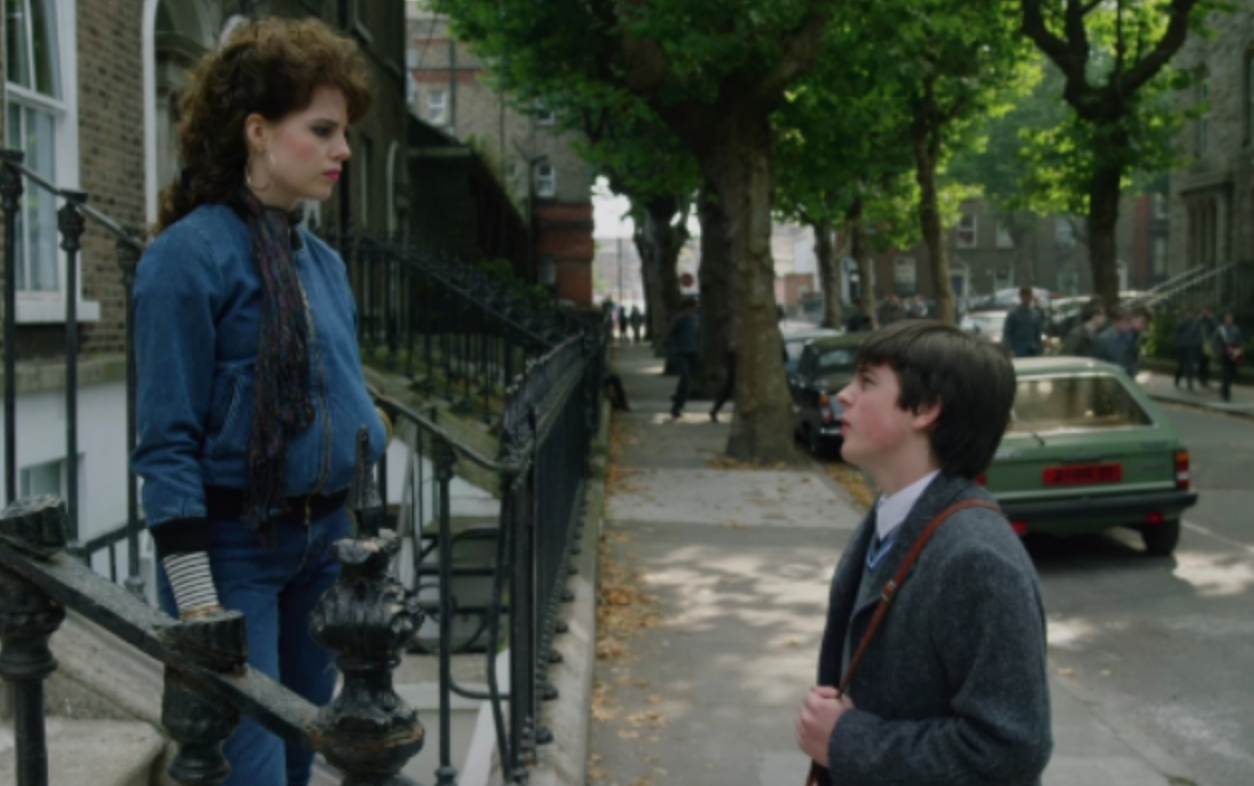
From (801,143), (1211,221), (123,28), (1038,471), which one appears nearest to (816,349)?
(801,143)

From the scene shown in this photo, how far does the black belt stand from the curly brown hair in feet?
1.94

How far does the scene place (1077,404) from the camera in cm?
1115

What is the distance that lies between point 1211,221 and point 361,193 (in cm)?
2772

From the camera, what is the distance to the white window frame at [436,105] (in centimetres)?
6612

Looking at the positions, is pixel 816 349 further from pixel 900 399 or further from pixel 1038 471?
pixel 900 399

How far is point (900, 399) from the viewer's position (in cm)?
259

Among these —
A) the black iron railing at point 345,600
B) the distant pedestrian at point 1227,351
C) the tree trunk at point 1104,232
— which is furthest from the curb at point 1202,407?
the black iron railing at point 345,600

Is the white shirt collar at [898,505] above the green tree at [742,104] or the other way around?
the other way around

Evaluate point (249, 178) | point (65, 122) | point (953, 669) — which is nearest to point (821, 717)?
point (953, 669)

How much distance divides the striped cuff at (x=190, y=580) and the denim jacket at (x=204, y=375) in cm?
8

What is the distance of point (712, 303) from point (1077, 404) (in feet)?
49.1

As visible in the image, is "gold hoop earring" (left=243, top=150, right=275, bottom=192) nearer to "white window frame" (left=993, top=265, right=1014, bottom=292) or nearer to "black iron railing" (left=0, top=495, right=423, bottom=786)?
"black iron railing" (left=0, top=495, right=423, bottom=786)

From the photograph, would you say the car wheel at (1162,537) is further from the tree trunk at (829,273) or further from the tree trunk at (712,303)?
the tree trunk at (829,273)

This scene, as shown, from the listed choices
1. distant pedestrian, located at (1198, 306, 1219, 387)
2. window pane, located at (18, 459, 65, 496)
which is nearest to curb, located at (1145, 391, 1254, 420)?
distant pedestrian, located at (1198, 306, 1219, 387)
